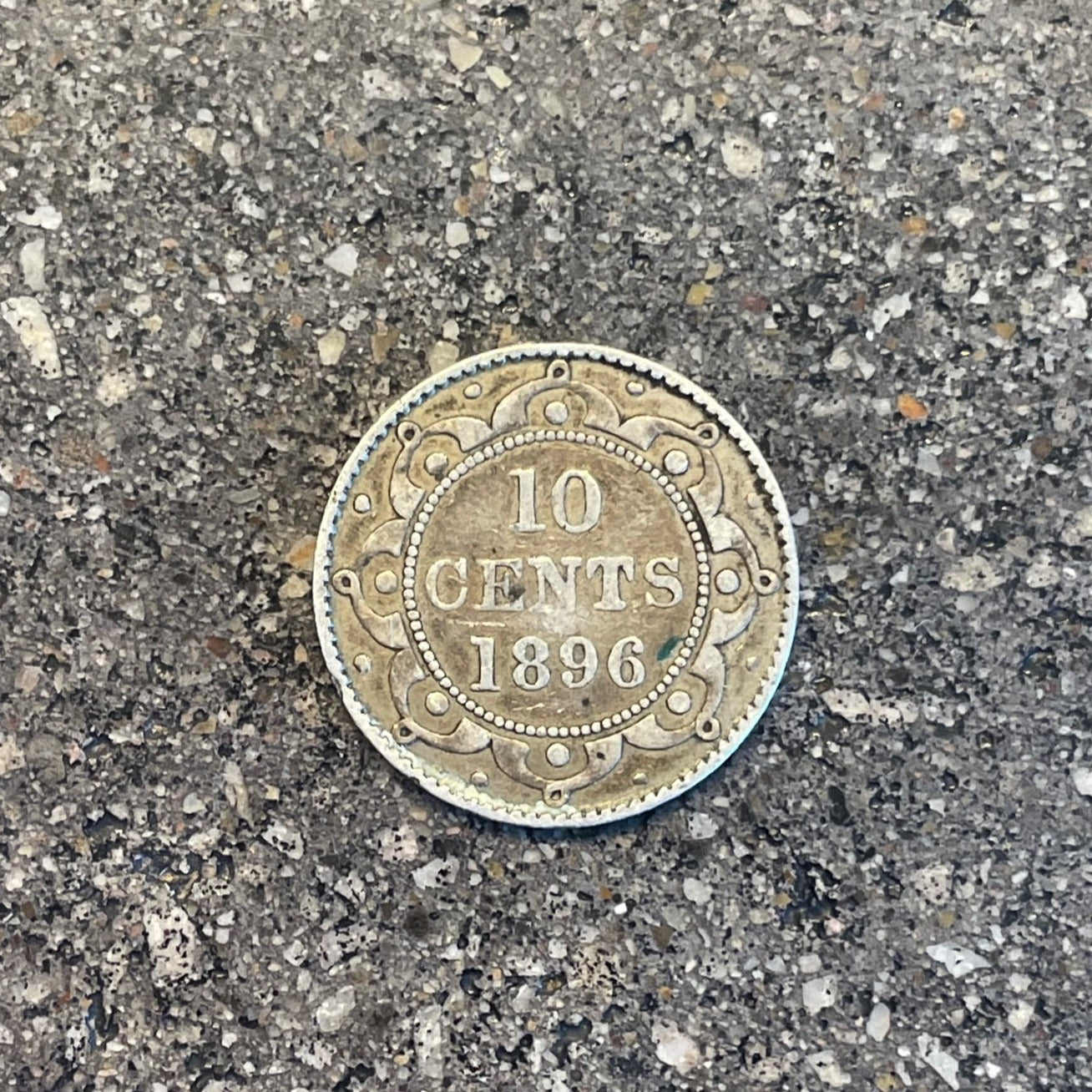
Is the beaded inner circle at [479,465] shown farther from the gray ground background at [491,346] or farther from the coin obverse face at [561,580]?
the gray ground background at [491,346]

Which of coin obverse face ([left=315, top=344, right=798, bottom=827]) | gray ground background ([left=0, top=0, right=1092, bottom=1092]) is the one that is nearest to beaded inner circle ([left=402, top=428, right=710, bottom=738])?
coin obverse face ([left=315, top=344, right=798, bottom=827])

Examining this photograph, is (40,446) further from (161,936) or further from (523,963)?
(523,963)

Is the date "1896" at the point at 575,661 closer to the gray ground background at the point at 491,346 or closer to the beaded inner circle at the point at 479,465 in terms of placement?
the beaded inner circle at the point at 479,465

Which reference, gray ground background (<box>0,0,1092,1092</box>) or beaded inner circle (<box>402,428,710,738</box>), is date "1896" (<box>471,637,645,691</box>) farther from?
gray ground background (<box>0,0,1092,1092</box>)

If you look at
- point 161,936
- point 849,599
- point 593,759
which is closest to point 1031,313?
point 849,599

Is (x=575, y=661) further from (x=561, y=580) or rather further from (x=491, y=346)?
(x=491, y=346)

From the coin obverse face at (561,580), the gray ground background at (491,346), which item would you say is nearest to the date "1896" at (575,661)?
the coin obverse face at (561,580)
